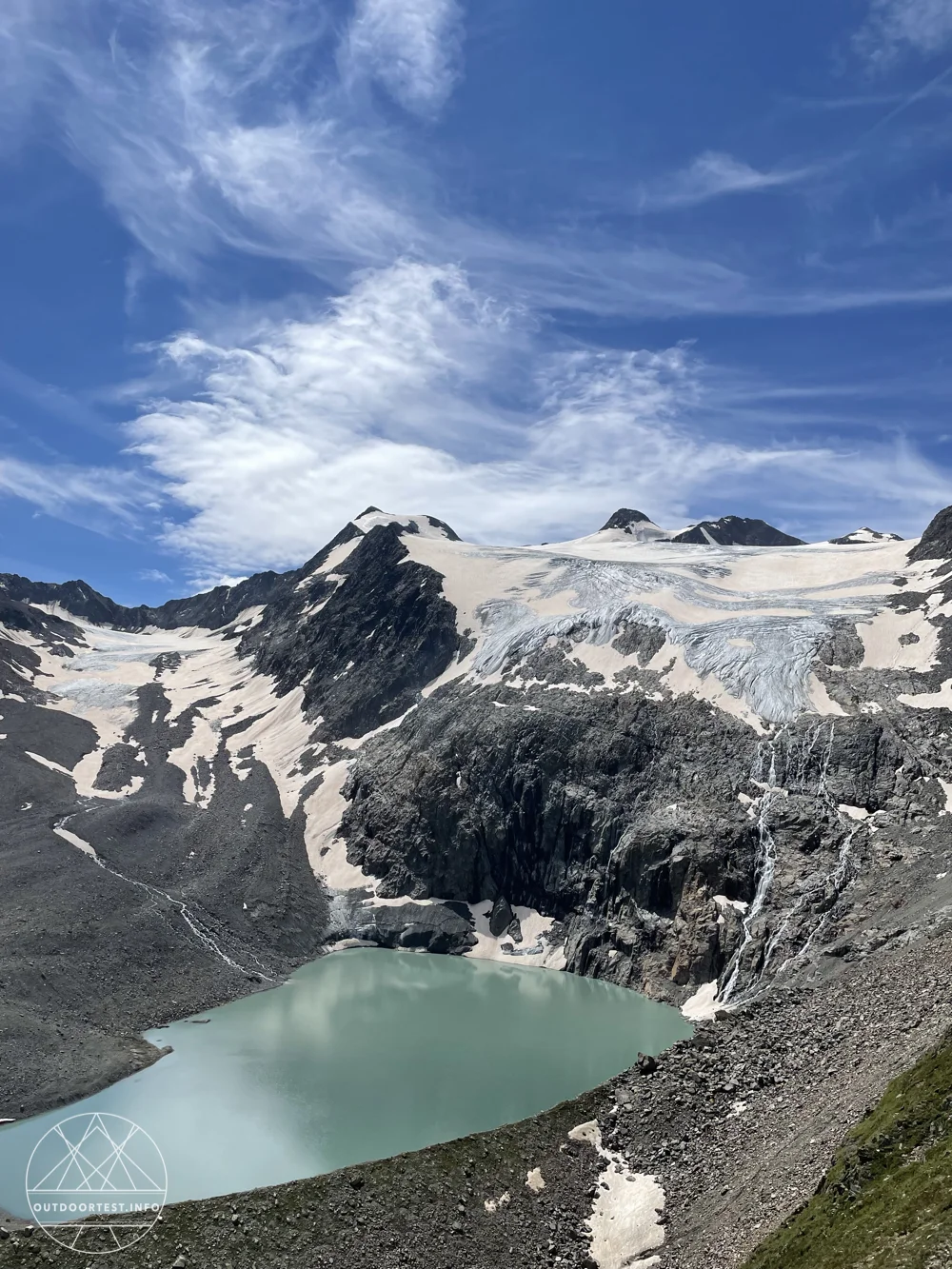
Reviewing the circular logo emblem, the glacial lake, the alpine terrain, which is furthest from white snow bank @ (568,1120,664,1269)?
the circular logo emblem

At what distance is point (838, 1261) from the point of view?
63.8 feet

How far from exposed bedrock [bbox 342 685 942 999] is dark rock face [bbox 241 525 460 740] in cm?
1465

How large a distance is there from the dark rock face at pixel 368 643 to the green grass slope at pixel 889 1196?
85.3 m

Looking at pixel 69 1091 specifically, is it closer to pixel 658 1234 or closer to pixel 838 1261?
pixel 658 1234

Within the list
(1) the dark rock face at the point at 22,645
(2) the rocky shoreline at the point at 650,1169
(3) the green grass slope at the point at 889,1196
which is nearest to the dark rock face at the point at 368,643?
(1) the dark rock face at the point at 22,645

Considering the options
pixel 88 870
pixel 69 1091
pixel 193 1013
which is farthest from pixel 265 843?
pixel 69 1091

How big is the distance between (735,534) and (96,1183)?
7058 inches

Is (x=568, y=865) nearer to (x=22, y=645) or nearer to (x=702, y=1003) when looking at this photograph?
(x=702, y=1003)

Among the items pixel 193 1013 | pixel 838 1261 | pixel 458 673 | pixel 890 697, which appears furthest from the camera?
pixel 458 673

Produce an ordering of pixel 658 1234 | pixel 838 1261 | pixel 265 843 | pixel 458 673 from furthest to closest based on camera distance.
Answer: pixel 458 673 < pixel 265 843 < pixel 658 1234 < pixel 838 1261

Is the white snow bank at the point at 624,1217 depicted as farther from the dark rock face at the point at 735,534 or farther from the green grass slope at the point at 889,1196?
the dark rock face at the point at 735,534

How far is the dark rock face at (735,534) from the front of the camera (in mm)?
183375

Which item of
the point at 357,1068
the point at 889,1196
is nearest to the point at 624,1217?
the point at 889,1196

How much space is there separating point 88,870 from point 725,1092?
194 feet
